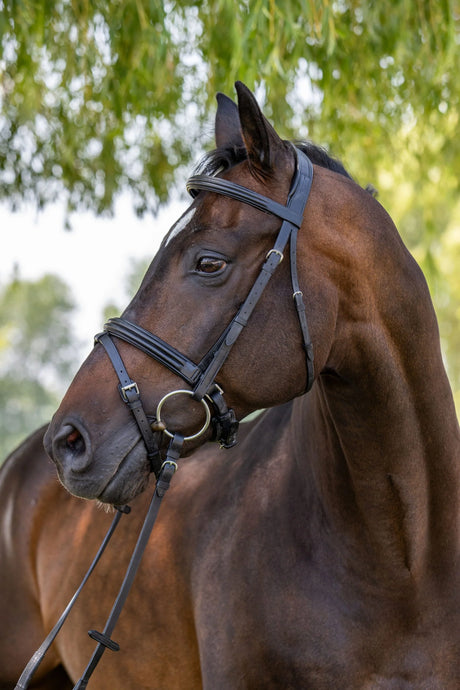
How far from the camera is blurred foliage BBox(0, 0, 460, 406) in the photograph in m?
3.65

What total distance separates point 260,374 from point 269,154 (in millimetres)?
633

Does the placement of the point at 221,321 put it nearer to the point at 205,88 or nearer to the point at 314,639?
the point at 314,639

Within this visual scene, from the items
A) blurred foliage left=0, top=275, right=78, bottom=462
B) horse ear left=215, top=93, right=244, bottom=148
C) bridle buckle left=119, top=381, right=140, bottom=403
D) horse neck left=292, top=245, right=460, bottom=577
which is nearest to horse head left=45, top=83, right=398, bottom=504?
bridle buckle left=119, top=381, right=140, bottom=403

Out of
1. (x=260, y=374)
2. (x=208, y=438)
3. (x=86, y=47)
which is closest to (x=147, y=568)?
(x=208, y=438)

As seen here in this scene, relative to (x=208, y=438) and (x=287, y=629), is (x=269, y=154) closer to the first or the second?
(x=208, y=438)

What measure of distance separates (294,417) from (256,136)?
1.01 meters

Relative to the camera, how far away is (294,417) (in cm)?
258

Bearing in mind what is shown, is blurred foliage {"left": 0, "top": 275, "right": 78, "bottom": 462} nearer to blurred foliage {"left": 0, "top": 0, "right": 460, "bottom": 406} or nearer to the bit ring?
blurred foliage {"left": 0, "top": 0, "right": 460, "bottom": 406}

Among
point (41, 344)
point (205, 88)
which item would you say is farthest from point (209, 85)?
point (41, 344)

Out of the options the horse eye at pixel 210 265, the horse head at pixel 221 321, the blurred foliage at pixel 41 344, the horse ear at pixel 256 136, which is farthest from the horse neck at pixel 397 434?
the blurred foliage at pixel 41 344

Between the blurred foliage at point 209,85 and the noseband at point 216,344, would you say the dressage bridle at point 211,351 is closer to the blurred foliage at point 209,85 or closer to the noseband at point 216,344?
the noseband at point 216,344

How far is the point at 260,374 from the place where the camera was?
6.61 feet

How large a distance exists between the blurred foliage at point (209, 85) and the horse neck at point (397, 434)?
1090 mm

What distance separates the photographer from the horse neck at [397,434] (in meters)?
2.13
